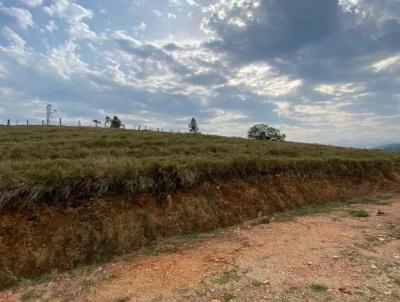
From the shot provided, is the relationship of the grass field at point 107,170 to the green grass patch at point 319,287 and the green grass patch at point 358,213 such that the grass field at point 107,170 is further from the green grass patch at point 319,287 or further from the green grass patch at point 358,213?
the green grass patch at point 319,287

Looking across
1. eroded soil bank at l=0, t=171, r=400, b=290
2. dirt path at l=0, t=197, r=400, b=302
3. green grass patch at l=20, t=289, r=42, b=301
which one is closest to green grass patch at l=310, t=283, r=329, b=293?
dirt path at l=0, t=197, r=400, b=302

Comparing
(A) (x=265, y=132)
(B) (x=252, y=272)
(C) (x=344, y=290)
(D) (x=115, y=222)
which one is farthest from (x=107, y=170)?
(A) (x=265, y=132)

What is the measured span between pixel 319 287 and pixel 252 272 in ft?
4.00

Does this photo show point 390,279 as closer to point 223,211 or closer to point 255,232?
point 255,232

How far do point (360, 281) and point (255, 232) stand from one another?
3.35 metres

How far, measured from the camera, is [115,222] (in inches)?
332

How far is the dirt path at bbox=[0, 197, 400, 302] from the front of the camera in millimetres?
5664

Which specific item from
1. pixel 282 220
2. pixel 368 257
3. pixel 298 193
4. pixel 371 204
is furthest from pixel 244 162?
pixel 368 257

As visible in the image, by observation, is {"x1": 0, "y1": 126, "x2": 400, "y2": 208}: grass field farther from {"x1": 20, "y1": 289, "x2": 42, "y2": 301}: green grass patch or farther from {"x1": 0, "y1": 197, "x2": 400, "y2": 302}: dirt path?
{"x1": 20, "y1": 289, "x2": 42, "y2": 301}: green grass patch

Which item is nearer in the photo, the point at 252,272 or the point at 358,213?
the point at 252,272

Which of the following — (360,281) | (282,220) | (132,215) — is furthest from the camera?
(282,220)

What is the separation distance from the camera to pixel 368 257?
7.04 metres

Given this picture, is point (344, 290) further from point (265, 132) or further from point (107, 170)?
point (265, 132)

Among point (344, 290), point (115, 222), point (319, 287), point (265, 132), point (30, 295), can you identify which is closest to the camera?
point (344, 290)
